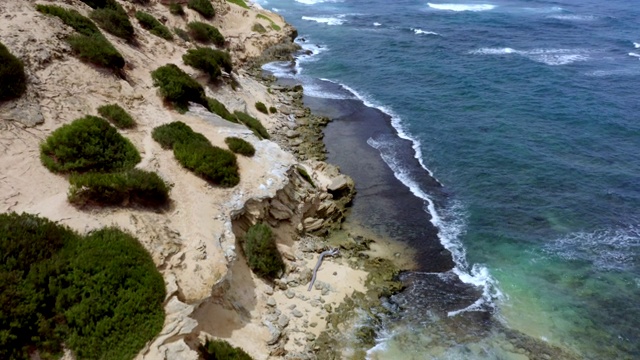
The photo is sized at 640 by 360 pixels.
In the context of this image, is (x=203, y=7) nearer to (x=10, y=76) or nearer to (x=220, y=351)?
(x=10, y=76)

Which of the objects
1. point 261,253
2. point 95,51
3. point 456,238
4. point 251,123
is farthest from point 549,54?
point 95,51

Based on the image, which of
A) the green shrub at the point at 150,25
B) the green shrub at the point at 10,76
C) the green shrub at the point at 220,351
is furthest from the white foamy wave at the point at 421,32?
the green shrub at the point at 220,351

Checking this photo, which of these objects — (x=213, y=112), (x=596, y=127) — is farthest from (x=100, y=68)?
(x=596, y=127)

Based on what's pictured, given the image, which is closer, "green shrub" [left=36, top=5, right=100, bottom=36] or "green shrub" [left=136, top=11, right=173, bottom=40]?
"green shrub" [left=36, top=5, right=100, bottom=36]

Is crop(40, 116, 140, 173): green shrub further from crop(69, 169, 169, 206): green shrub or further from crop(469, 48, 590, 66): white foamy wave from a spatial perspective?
crop(469, 48, 590, 66): white foamy wave

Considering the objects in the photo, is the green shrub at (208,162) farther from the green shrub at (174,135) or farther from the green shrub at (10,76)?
the green shrub at (10,76)

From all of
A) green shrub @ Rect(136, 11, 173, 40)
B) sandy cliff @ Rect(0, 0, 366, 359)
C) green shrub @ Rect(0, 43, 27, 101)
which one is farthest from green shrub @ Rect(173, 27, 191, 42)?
green shrub @ Rect(0, 43, 27, 101)
